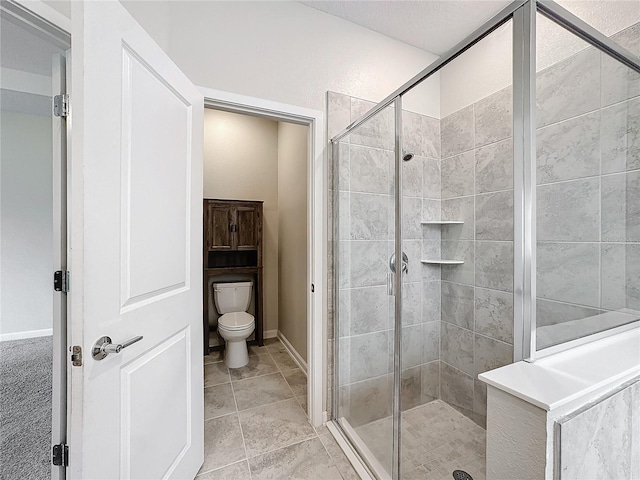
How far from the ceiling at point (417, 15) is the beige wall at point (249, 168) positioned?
1.62 metres

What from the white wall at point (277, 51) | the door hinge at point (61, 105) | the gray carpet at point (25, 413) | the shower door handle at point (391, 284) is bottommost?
the gray carpet at point (25, 413)

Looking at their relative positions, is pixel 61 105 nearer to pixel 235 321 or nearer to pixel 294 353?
pixel 235 321

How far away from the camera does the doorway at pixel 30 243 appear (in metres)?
0.98

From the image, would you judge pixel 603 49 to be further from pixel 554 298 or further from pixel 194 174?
pixel 194 174

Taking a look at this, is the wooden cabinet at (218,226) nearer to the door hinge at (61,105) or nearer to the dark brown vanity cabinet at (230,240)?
the dark brown vanity cabinet at (230,240)

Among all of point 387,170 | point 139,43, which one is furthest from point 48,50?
point 387,170

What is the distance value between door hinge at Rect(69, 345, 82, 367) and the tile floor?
1035 millimetres

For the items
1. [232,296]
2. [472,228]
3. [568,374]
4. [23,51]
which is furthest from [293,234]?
[23,51]

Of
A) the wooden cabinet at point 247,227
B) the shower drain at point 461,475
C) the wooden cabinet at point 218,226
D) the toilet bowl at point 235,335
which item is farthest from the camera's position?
the wooden cabinet at point 247,227

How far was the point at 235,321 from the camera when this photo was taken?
253 cm

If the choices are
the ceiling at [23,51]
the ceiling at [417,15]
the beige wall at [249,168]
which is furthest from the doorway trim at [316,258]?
the ceiling at [23,51]

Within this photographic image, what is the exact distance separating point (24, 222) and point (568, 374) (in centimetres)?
463

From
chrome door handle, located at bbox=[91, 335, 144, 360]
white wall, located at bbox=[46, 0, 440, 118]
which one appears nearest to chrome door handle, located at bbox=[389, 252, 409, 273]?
white wall, located at bbox=[46, 0, 440, 118]

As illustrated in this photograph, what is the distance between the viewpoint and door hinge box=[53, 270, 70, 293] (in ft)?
3.08
